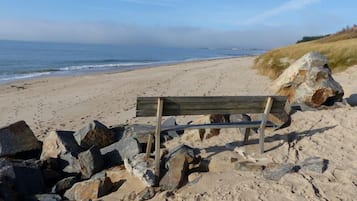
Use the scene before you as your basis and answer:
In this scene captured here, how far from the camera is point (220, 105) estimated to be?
6.34 m

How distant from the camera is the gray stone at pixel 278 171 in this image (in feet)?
17.6

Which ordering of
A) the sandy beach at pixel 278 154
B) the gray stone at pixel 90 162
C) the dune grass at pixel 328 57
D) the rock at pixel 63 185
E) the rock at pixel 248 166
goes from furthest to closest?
the dune grass at pixel 328 57 → the gray stone at pixel 90 162 → the rock at pixel 63 185 → the rock at pixel 248 166 → the sandy beach at pixel 278 154

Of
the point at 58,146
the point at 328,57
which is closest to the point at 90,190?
the point at 58,146

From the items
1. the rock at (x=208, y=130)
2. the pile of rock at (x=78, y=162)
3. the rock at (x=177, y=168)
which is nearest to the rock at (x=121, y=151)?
the pile of rock at (x=78, y=162)

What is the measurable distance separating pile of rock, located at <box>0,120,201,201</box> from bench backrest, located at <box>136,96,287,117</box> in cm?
57

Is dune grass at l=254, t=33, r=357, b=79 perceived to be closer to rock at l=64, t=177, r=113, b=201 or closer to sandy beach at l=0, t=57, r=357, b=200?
sandy beach at l=0, t=57, r=357, b=200

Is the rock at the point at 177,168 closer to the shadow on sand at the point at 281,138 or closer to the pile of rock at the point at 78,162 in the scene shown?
the pile of rock at the point at 78,162

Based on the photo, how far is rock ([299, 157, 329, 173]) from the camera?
219 inches

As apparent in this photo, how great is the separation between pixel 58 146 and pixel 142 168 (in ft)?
6.63

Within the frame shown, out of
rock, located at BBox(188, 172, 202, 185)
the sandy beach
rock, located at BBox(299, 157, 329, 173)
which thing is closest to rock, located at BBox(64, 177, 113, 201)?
the sandy beach

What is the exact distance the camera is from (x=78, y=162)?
6883 millimetres

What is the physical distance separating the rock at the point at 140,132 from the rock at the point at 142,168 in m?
0.39

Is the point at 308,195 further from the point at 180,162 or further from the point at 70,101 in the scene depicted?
the point at 70,101

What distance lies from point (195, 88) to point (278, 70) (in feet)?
17.0
